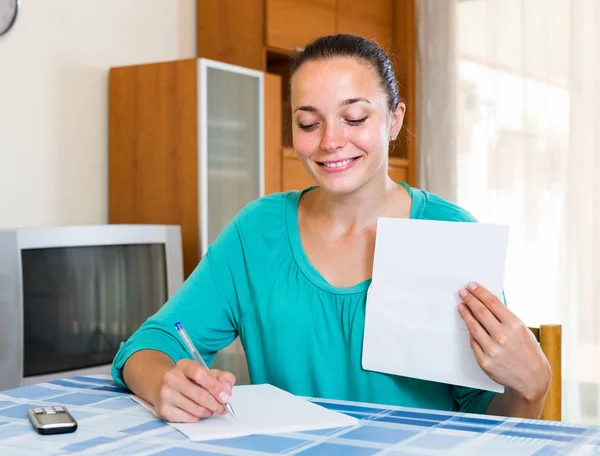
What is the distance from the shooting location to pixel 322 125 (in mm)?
1330

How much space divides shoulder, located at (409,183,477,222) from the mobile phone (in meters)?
0.67

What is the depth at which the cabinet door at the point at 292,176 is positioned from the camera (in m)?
3.05

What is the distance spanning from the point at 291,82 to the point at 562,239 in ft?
7.58

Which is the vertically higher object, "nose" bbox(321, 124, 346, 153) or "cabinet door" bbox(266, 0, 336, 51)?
"cabinet door" bbox(266, 0, 336, 51)

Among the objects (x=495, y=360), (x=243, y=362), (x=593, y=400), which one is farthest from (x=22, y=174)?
(x=593, y=400)

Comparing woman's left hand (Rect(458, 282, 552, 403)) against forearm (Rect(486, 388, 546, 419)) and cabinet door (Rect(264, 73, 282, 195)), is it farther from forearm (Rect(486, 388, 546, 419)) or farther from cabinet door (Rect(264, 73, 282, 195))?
cabinet door (Rect(264, 73, 282, 195))

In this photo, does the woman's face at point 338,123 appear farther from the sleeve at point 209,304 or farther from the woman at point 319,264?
the sleeve at point 209,304

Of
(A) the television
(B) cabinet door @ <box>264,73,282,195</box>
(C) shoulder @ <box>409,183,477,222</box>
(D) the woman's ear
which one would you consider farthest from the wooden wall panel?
(C) shoulder @ <box>409,183,477,222</box>

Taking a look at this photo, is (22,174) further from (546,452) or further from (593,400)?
(593,400)

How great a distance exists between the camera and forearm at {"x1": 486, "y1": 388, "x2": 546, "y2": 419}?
110 centimetres

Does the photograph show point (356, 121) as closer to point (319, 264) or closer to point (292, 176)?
point (319, 264)

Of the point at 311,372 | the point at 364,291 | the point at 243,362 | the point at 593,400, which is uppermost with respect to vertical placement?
the point at 364,291

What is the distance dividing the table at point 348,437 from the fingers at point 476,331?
0.10 metres

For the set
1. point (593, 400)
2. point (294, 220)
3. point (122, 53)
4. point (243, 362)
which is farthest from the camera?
point (593, 400)
